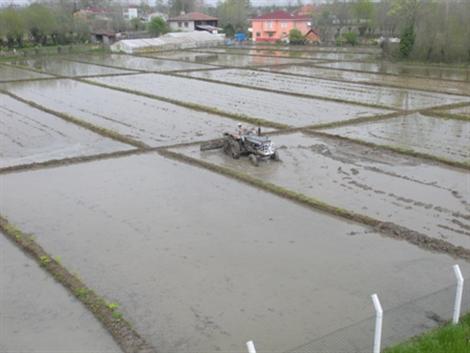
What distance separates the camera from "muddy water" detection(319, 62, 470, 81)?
31156 millimetres

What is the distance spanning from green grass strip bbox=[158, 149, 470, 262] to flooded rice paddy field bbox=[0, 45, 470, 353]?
34 mm

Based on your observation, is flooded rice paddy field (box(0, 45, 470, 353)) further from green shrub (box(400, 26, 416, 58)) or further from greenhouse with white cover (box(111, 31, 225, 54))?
greenhouse with white cover (box(111, 31, 225, 54))

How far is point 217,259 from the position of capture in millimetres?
8414

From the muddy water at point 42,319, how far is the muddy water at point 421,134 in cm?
1059

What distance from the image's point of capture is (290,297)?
7.25m

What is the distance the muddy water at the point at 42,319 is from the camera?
6254 millimetres

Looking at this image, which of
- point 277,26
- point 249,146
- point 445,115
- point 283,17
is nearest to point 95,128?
point 249,146

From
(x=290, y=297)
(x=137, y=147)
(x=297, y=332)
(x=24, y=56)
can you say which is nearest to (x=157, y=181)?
(x=137, y=147)

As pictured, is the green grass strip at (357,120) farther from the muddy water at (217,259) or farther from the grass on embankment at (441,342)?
the grass on embankment at (441,342)

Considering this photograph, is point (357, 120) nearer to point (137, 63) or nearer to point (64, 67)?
point (137, 63)

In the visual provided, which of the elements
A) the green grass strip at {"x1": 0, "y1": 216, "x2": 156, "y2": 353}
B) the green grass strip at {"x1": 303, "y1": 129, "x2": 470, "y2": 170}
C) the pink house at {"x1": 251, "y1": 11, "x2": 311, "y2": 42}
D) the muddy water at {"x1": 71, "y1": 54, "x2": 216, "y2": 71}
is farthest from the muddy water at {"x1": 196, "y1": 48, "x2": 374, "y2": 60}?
the green grass strip at {"x1": 0, "y1": 216, "x2": 156, "y2": 353}

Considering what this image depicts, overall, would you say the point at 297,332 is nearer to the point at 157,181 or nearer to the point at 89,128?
the point at 157,181

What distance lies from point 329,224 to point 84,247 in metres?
4.40

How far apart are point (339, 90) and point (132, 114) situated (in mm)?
10692
